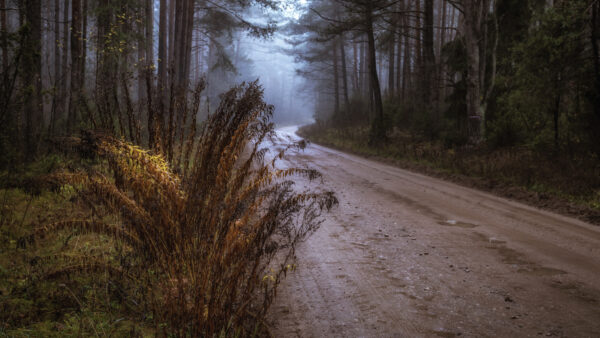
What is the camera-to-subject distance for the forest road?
2.96m

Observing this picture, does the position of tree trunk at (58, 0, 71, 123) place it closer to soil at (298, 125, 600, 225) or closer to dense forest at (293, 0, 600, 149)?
dense forest at (293, 0, 600, 149)

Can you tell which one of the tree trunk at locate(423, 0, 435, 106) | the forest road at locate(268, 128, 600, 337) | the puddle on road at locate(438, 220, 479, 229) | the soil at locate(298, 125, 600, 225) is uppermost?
the tree trunk at locate(423, 0, 435, 106)

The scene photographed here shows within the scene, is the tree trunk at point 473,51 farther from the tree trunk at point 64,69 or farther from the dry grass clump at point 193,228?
the tree trunk at point 64,69

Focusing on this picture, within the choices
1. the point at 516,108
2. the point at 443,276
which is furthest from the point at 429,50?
the point at 443,276

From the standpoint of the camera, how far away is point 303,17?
1326 inches

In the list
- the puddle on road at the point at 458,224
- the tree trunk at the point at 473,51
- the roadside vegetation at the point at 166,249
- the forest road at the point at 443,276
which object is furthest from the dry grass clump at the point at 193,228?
the tree trunk at the point at 473,51

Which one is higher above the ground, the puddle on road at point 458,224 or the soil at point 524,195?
→ the soil at point 524,195

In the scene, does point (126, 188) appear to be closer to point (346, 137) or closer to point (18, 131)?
point (18, 131)

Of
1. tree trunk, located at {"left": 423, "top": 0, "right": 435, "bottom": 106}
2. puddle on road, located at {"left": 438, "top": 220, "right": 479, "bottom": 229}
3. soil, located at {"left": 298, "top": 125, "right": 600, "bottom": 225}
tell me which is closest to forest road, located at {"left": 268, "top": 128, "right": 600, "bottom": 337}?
puddle on road, located at {"left": 438, "top": 220, "right": 479, "bottom": 229}

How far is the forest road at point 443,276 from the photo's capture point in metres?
2.96

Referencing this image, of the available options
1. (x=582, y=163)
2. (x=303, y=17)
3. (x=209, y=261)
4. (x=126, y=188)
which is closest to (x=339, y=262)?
(x=209, y=261)

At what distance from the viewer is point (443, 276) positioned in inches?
151

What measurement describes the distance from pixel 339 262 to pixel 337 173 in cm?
654

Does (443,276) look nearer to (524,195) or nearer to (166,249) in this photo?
(166,249)
